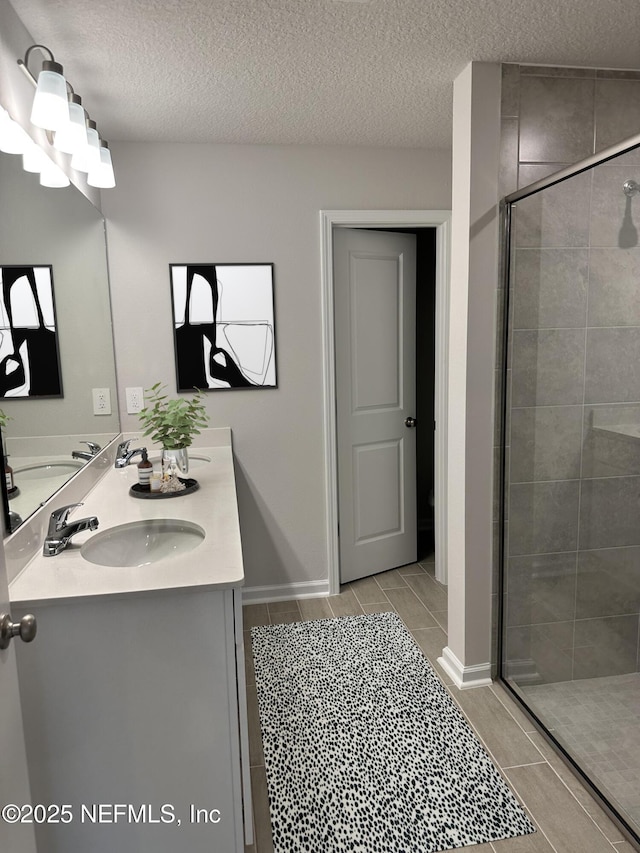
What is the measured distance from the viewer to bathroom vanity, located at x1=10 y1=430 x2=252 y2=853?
1422mm

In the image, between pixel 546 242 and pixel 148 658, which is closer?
pixel 148 658

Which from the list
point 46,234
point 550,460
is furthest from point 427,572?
point 46,234

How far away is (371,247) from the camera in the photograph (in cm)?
339

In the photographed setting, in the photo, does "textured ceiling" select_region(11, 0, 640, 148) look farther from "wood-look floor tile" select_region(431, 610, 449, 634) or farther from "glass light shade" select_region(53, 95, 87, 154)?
"wood-look floor tile" select_region(431, 610, 449, 634)

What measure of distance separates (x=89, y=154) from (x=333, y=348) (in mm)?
1527

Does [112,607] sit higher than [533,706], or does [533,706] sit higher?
[112,607]

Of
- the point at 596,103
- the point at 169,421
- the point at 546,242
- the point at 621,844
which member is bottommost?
the point at 621,844

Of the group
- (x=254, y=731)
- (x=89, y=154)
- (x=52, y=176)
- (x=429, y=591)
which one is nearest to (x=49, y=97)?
(x=52, y=176)

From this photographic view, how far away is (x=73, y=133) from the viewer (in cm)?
194

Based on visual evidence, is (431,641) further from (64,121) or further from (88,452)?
(64,121)

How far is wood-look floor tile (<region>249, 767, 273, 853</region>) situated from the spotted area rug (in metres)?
0.02

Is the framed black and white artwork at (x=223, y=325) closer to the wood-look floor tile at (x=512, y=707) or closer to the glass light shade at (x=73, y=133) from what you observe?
the glass light shade at (x=73, y=133)

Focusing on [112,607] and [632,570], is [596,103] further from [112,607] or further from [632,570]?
[112,607]

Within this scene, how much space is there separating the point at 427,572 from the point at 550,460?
170 cm
